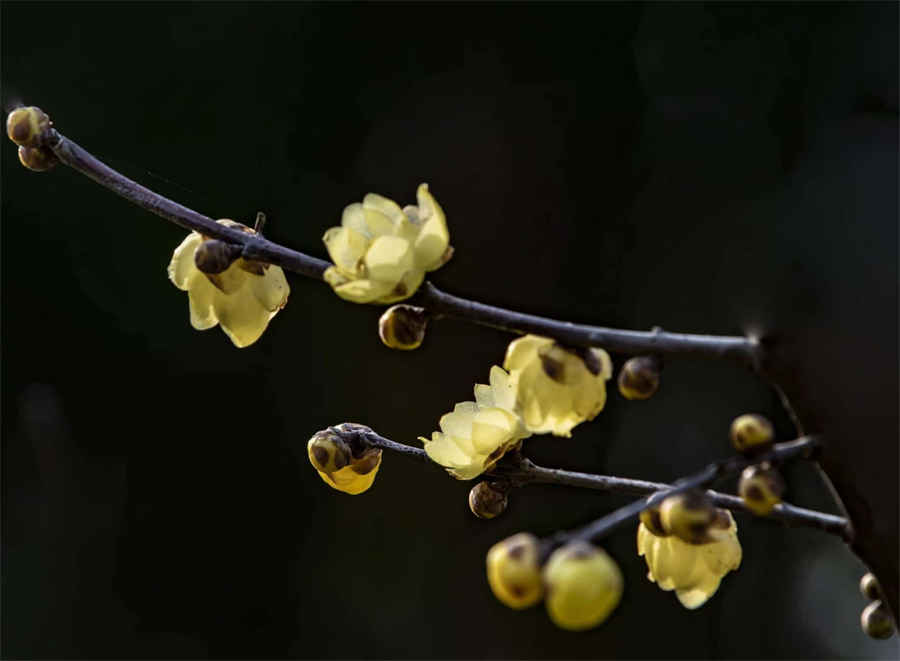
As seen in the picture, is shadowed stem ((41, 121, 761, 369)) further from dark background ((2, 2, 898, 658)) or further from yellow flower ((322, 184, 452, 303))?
dark background ((2, 2, 898, 658))

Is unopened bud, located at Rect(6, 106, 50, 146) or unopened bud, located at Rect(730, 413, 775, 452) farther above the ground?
unopened bud, located at Rect(6, 106, 50, 146)

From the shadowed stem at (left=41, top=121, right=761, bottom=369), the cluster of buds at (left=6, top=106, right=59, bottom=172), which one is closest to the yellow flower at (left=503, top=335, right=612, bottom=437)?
the shadowed stem at (left=41, top=121, right=761, bottom=369)

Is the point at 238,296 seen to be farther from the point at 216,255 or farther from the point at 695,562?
the point at 695,562

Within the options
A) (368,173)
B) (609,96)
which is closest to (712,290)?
(609,96)

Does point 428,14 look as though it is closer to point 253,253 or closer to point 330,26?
point 330,26

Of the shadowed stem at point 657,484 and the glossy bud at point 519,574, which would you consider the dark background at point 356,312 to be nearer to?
the shadowed stem at point 657,484
